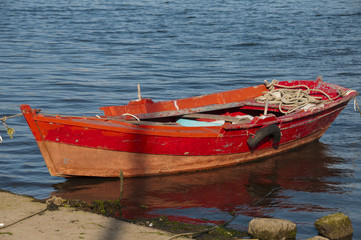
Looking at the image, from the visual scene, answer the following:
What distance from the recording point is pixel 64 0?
3722 cm

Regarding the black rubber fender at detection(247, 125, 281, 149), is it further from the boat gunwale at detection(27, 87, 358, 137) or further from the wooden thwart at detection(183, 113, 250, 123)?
the wooden thwart at detection(183, 113, 250, 123)

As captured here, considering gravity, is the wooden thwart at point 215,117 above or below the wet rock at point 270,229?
above

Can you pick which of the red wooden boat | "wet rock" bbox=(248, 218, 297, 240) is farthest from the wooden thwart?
"wet rock" bbox=(248, 218, 297, 240)

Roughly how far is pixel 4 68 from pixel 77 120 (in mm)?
10773

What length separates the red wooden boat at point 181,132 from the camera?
8.35 metres

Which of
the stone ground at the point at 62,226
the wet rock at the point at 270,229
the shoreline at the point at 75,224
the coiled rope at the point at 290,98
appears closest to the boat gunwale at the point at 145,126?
the coiled rope at the point at 290,98

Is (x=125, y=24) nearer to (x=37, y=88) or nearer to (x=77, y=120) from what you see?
(x=37, y=88)

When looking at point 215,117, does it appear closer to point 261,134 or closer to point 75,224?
point 261,134

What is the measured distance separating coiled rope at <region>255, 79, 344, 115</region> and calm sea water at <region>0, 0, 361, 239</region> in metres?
0.96

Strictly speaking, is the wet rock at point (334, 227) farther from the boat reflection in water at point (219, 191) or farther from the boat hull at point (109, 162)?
the boat hull at point (109, 162)

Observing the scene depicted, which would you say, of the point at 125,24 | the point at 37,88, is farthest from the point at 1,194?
the point at 125,24

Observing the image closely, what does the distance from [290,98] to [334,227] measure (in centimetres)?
466

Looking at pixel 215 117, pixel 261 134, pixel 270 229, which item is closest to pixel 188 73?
pixel 215 117

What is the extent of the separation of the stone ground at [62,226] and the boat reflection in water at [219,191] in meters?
0.92
